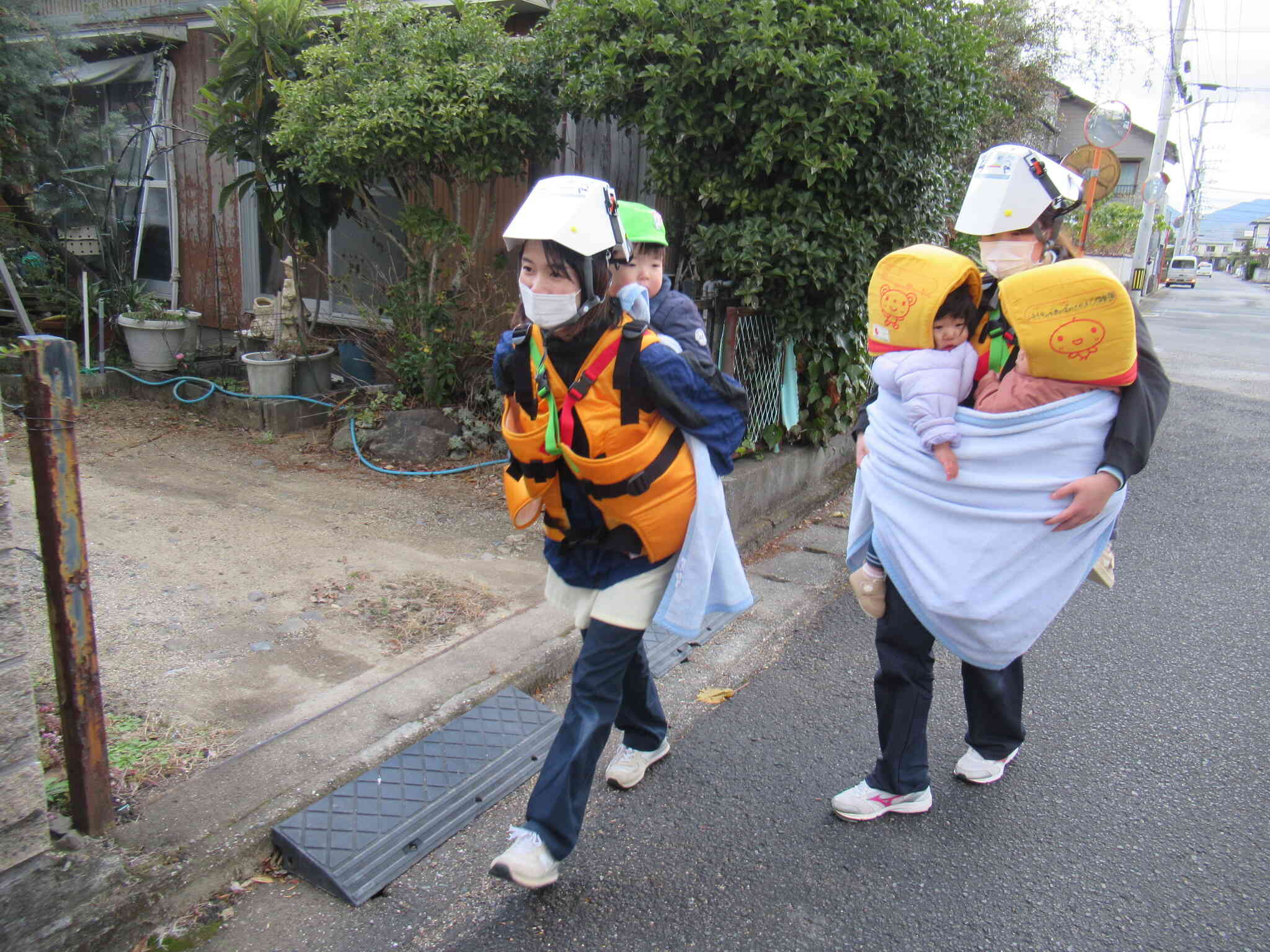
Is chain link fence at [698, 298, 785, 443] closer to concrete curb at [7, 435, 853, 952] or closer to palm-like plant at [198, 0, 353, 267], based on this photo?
concrete curb at [7, 435, 853, 952]

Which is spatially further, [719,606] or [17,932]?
[719,606]

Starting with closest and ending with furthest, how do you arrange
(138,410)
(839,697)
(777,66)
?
1. (839,697)
2. (777,66)
3. (138,410)

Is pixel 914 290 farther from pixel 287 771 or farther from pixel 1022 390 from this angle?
pixel 287 771

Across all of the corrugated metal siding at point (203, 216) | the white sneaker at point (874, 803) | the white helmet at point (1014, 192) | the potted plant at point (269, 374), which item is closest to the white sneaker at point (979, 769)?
the white sneaker at point (874, 803)

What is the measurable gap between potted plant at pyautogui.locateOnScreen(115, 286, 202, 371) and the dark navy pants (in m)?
6.72

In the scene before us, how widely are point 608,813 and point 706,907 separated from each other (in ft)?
1.49

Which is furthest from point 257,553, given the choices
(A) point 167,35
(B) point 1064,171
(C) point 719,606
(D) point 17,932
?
(A) point 167,35

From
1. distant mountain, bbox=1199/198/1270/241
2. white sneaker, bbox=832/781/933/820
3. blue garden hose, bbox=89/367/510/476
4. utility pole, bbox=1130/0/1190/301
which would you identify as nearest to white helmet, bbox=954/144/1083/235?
white sneaker, bbox=832/781/933/820

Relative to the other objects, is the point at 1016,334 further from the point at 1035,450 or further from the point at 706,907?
the point at 706,907

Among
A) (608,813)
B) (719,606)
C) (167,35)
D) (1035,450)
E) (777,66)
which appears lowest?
(608,813)

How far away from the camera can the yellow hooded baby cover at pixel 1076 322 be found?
6.40ft

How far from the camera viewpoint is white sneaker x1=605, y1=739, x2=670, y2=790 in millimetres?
2684

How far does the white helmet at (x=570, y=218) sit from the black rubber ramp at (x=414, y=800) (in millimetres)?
1595

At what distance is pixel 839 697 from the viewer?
3277 millimetres
